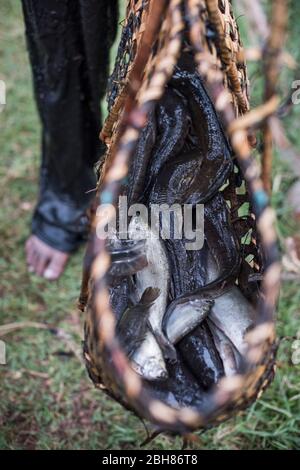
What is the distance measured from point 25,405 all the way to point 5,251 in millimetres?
695

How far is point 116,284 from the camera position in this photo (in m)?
1.30

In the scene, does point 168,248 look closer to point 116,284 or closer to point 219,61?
point 116,284

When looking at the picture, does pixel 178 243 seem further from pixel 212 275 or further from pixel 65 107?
pixel 65 107

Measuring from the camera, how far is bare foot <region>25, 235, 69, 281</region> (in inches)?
87.8

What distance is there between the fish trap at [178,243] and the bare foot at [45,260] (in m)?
0.92

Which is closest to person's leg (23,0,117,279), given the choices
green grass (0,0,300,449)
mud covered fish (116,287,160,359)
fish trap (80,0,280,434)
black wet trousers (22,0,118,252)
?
black wet trousers (22,0,118,252)

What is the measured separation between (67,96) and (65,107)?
0.04 meters

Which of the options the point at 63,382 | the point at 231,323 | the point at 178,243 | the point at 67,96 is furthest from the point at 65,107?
the point at 231,323

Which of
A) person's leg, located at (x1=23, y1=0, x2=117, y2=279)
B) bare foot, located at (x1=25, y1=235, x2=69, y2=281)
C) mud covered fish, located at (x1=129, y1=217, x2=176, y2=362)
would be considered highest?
person's leg, located at (x1=23, y1=0, x2=117, y2=279)

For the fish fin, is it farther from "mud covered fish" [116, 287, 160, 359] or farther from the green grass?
the green grass

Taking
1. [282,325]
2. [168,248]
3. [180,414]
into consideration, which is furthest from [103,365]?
[282,325]

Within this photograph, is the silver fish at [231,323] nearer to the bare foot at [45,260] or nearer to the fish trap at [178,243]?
the fish trap at [178,243]

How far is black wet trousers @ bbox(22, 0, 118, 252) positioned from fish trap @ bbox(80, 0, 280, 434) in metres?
0.38

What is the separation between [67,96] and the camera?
1.95 metres
